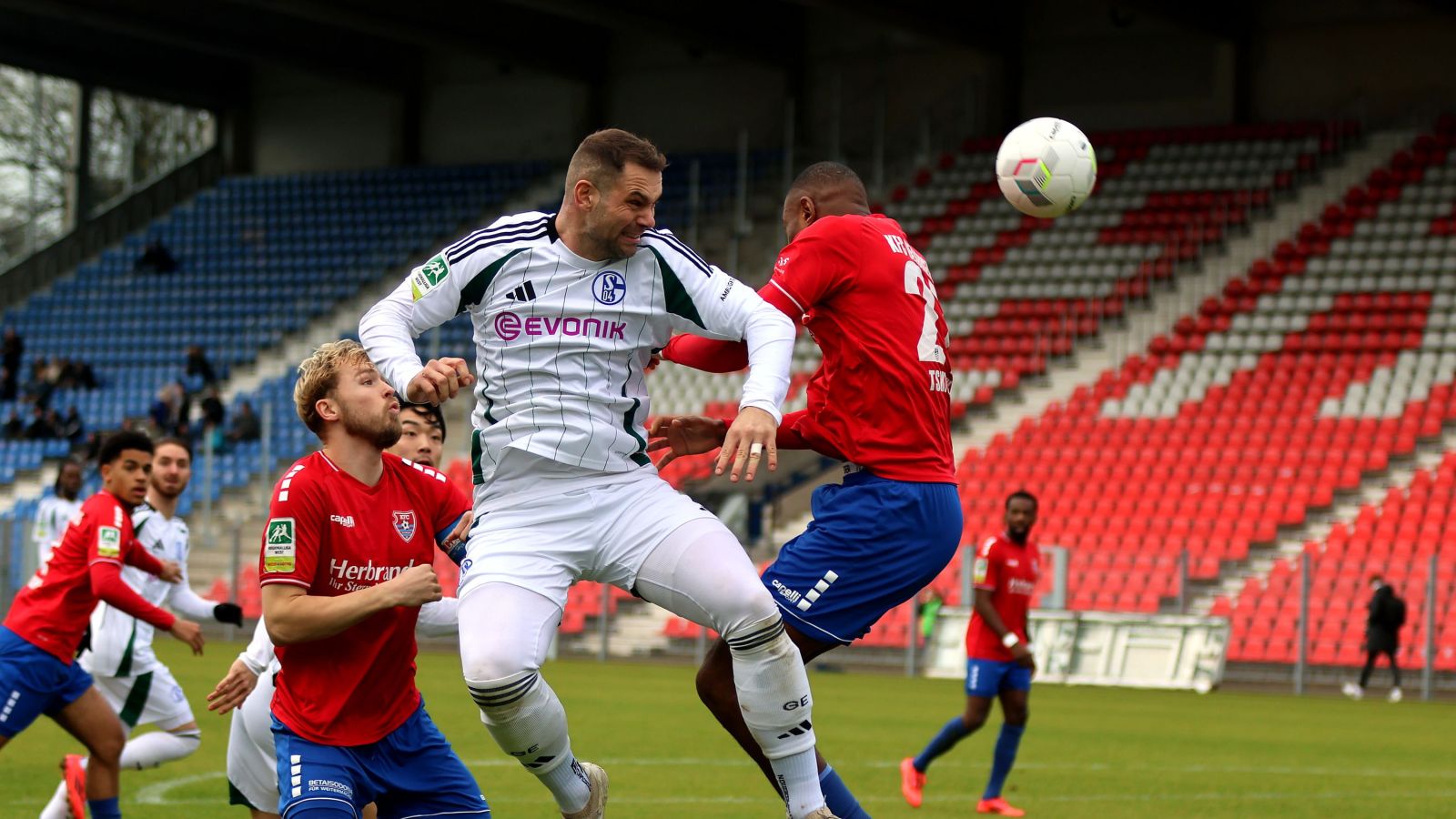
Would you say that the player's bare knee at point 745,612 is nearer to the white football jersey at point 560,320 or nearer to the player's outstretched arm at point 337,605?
the white football jersey at point 560,320

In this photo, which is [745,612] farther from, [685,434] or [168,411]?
[168,411]

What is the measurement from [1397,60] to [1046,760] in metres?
20.6

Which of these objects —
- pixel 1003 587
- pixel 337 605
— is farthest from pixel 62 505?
pixel 337 605

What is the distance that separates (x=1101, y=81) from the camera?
32312mm

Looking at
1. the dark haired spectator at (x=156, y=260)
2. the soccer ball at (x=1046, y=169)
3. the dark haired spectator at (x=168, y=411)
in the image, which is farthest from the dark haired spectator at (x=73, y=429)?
the soccer ball at (x=1046, y=169)

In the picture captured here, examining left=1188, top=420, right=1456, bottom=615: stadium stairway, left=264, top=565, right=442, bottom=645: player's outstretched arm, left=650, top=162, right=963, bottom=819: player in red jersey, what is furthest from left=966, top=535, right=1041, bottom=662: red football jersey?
left=1188, top=420, right=1456, bottom=615: stadium stairway

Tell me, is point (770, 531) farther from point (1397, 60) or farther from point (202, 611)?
point (202, 611)

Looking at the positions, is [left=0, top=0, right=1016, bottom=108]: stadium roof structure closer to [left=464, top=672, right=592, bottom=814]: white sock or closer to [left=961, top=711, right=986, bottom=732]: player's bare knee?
[left=961, top=711, right=986, bottom=732]: player's bare knee

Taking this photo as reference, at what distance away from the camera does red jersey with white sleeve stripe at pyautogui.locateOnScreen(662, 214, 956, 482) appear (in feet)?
20.5

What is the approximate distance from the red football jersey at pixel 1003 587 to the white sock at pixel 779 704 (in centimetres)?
550

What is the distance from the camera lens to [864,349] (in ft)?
20.5

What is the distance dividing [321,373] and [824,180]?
2000 mm

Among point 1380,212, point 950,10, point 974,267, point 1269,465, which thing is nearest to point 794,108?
point 950,10

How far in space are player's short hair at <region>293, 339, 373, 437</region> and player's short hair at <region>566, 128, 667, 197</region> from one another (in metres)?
0.88
